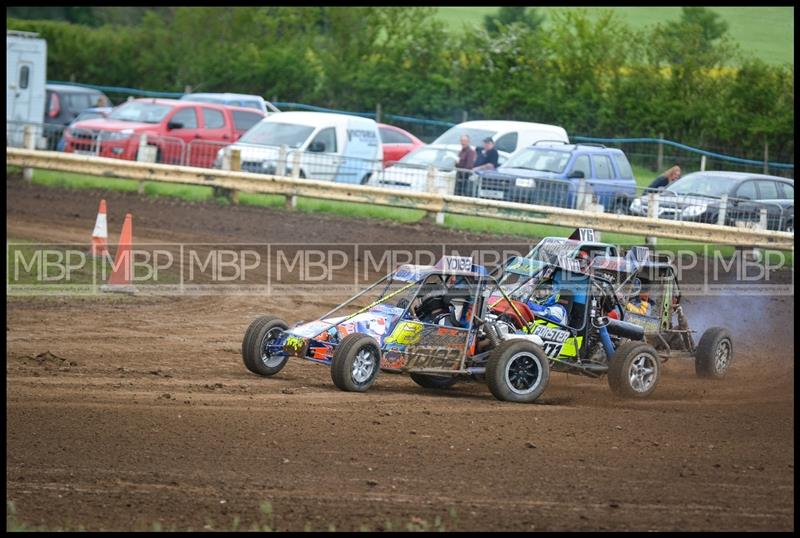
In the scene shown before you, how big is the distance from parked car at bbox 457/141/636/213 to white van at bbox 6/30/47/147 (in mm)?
14627

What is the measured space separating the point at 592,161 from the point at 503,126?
3974 millimetres

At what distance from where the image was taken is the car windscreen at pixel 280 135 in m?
24.4

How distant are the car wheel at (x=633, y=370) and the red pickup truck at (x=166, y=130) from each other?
14836mm

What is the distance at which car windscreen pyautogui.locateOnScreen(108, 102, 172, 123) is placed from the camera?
89.6 ft

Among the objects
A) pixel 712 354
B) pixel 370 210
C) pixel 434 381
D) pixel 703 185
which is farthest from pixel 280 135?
pixel 434 381

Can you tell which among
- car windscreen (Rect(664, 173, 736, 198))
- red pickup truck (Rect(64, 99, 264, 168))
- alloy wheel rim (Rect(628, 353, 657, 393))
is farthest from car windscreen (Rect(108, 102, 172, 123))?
alloy wheel rim (Rect(628, 353, 657, 393))

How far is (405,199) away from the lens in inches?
829

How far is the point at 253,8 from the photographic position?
4406cm

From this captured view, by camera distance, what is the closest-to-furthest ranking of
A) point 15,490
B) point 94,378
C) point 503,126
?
1. point 15,490
2. point 94,378
3. point 503,126

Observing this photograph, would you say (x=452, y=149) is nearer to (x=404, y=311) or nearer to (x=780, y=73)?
(x=780, y=73)

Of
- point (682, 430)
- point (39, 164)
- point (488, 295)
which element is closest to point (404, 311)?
point (488, 295)

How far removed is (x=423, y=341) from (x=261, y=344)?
142 cm

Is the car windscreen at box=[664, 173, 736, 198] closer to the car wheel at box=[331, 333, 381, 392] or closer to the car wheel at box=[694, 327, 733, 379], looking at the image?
the car wheel at box=[694, 327, 733, 379]

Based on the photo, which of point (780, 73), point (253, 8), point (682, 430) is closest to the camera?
point (682, 430)
